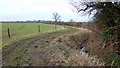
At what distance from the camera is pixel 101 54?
325 inches

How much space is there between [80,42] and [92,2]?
5.94 m

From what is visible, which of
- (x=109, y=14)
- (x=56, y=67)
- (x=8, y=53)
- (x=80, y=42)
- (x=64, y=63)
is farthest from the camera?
(x=80, y=42)

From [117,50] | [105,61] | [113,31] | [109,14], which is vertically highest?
[109,14]

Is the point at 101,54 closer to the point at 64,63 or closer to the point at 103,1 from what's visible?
the point at 64,63

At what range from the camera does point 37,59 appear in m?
6.91

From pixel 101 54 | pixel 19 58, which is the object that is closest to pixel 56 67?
pixel 19 58

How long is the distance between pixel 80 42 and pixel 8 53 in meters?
8.28

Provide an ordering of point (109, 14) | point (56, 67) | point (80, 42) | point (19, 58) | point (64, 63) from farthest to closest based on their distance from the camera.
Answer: point (80, 42), point (109, 14), point (19, 58), point (64, 63), point (56, 67)

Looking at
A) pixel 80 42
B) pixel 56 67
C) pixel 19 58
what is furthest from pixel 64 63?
pixel 80 42

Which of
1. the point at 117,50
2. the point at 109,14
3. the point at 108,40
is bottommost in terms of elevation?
the point at 117,50

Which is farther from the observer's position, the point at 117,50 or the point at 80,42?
the point at 80,42

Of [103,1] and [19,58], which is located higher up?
[103,1]

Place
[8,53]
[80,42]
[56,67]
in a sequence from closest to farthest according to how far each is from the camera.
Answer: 1. [56,67]
2. [8,53]
3. [80,42]

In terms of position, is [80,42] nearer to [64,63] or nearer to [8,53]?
[64,63]
